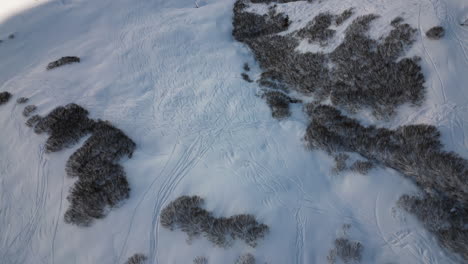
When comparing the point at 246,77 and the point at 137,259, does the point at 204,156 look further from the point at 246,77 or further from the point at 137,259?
the point at 246,77

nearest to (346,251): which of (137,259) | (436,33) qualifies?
(137,259)

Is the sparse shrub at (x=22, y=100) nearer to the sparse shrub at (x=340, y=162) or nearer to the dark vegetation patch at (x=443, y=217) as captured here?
the sparse shrub at (x=340, y=162)

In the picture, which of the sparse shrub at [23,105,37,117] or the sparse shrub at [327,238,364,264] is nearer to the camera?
the sparse shrub at [327,238,364,264]

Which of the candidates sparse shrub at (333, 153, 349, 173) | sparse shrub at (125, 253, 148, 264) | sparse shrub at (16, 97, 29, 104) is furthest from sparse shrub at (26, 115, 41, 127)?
sparse shrub at (333, 153, 349, 173)

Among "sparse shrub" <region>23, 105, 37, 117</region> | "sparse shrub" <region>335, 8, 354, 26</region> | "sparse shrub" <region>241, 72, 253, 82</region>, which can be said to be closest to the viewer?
"sparse shrub" <region>23, 105, 37, 117</region>

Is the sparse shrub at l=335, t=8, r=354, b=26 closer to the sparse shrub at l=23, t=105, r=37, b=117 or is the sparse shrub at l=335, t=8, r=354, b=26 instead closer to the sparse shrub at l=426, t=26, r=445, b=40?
the sparse shrub at l=426, t=26, r=445, b=40

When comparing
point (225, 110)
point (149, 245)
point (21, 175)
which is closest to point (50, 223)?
point (21, 175)

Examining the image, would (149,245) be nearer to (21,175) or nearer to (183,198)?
(183,198)

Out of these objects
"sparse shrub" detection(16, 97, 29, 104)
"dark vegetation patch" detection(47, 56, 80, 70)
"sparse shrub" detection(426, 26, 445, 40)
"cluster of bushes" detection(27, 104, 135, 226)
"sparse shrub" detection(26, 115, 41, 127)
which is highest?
"sparse shrub" detection(426, 26, 445, 40)

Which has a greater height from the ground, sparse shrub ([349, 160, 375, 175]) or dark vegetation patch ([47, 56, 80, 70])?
dark vegetation patch ([47, 56, 80, 70])
